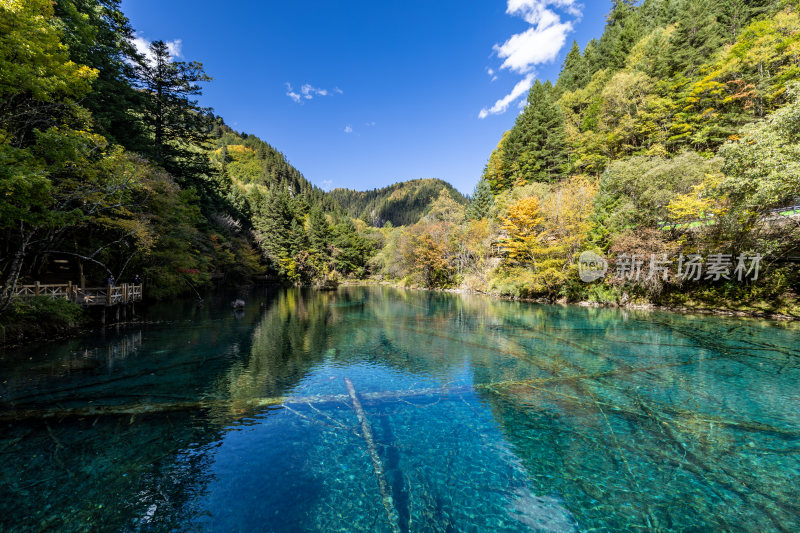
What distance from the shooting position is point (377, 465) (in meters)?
5.76

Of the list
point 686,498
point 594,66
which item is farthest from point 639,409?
point 594,66

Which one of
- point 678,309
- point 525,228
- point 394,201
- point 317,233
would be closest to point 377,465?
point 678,309

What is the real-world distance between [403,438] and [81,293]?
62.7 ft

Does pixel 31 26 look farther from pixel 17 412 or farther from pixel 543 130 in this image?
pixel 543 130

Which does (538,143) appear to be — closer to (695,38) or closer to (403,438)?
(695,38)

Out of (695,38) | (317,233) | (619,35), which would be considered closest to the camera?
(695,38)

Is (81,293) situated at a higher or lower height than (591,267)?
lower

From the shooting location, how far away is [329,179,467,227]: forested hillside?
155200mm

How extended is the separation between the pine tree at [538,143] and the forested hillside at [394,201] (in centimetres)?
10059

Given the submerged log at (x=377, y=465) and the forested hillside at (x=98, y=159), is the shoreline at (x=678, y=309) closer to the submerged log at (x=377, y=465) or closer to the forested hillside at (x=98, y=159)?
the submerged log at (x=377, y=465)

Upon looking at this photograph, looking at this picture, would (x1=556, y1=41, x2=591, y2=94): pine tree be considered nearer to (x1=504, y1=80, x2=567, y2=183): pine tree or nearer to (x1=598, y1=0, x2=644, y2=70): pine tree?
(x1=598, y1=0, x2=644, y2=70): pine tree

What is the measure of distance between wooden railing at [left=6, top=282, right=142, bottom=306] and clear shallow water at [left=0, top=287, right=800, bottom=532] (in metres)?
3.00

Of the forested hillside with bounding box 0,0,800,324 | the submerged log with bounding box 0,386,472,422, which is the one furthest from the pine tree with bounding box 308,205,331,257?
the submerged log with bounding box 0,386,472,422

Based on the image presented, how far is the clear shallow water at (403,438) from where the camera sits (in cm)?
454
